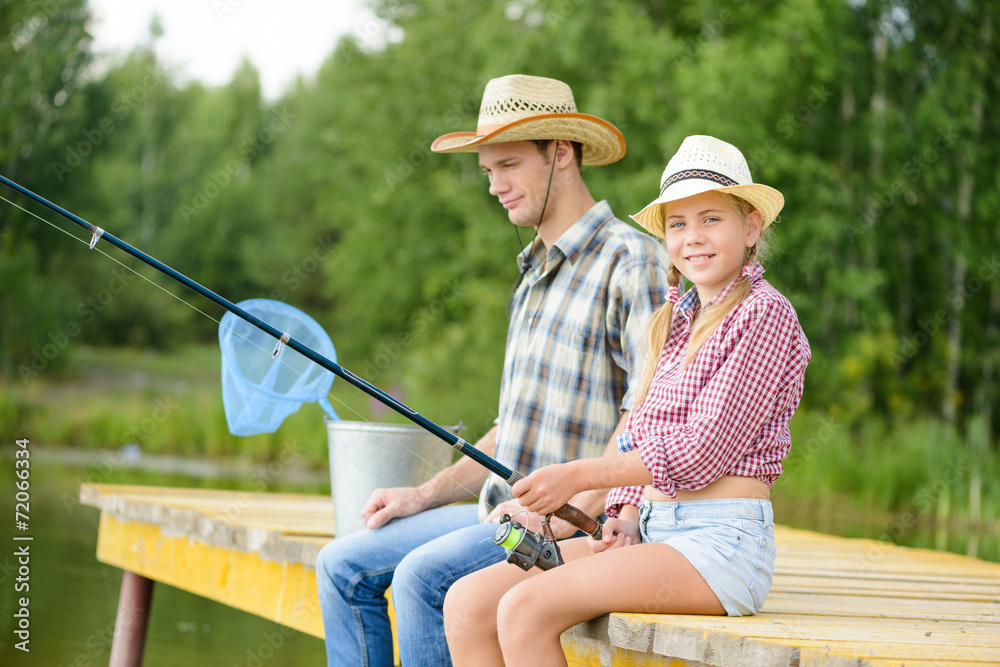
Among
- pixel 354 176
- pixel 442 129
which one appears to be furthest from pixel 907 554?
pixel 354 176

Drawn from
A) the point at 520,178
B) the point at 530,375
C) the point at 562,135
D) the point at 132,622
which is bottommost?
the point at 132,622

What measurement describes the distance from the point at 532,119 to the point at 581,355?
494 mm

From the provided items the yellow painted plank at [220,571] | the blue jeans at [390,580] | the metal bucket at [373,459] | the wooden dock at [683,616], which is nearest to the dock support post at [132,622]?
the wooden dock at [683,616]

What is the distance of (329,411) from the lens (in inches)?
101

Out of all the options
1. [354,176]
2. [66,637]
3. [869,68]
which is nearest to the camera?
[66,637]

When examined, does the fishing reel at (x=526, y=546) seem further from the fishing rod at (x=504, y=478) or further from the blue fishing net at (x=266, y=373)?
the blue fishing net at (x=266, y=373)

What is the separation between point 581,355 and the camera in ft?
7.21

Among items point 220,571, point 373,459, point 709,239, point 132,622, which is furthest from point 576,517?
point 132,622

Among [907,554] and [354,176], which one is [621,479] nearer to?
[907,554]

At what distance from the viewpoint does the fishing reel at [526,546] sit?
183 centimetres

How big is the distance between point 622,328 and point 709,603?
60cm

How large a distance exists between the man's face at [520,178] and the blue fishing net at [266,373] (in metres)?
0.50

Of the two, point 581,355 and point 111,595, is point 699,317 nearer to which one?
point 581,355

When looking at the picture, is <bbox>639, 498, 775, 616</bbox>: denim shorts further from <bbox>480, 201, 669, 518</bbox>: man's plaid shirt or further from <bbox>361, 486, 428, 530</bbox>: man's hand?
<bbox>361, 486, 428, 530</bbox>: man's hand
